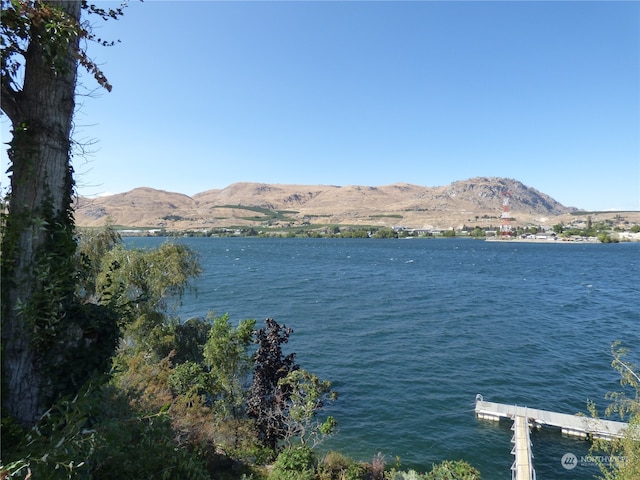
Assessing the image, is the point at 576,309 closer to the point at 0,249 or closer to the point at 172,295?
the point at 172,295

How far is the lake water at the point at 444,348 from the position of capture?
1802cm

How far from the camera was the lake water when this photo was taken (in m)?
18.0

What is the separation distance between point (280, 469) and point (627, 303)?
188 feet

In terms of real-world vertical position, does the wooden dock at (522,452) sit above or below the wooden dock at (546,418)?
above

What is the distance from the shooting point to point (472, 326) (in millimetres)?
37656

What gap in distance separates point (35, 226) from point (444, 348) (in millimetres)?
31587

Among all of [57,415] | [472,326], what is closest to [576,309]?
[472,326]

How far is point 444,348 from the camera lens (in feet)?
101

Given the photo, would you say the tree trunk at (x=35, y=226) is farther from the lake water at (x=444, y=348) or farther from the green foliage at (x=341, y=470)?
the lake water at (x=444, y=348)

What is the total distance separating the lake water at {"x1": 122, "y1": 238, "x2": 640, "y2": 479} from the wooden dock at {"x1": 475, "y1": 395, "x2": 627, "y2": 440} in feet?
1.73

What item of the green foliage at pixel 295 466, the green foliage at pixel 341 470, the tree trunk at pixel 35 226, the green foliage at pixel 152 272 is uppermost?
the tree trunk at pixel 35 226

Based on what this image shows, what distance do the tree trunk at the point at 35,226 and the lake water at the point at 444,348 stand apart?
1560 cm

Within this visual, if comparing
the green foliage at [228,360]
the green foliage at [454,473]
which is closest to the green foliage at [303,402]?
the green foliage at [228,360]

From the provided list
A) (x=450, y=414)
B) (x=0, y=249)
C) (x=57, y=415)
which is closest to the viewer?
(x=0, y=249)
